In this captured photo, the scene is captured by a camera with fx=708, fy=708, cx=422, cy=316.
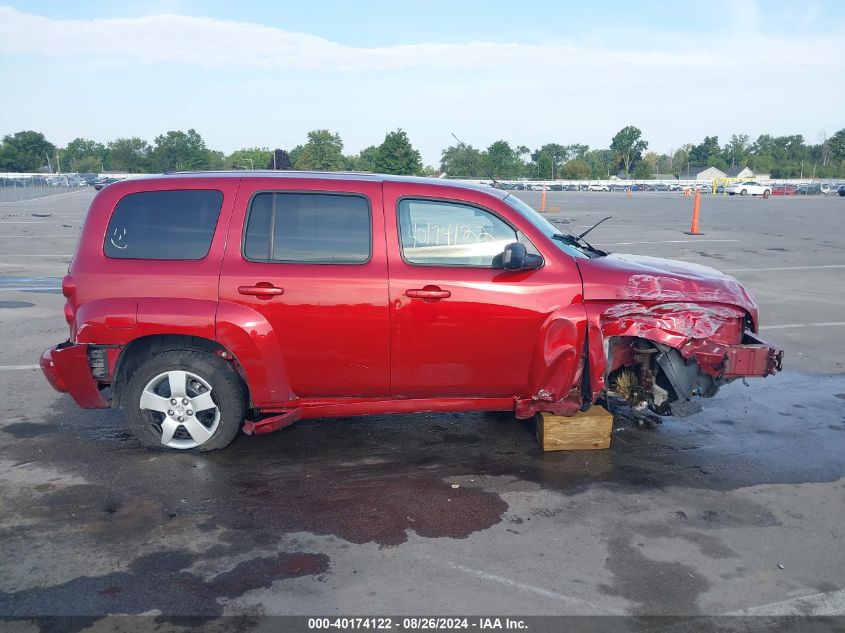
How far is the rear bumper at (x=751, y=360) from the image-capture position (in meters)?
5.11

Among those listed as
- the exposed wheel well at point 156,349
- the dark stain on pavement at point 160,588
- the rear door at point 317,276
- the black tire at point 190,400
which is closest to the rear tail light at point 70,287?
the exposed wheel well at point 156,349

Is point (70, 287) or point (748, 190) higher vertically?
point (748, 190)

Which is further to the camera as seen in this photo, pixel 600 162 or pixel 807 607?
pixel 600 162

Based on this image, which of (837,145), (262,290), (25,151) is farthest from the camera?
(837,145)

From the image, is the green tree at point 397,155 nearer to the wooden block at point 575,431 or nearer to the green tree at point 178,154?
the green tree at point 178,154

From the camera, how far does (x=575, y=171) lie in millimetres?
127875

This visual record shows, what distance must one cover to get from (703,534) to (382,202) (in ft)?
9.63

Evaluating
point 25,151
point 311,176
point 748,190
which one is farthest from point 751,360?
point 25,151

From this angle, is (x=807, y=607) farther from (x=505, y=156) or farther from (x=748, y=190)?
(x=505, y=156)

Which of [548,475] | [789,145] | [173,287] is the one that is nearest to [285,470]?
[173,287]

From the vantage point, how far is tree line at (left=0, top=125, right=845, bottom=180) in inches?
2239

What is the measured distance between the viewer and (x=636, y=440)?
5.49 metres

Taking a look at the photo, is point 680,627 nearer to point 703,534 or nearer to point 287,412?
point 703,534

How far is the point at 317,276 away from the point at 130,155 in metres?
96.8
